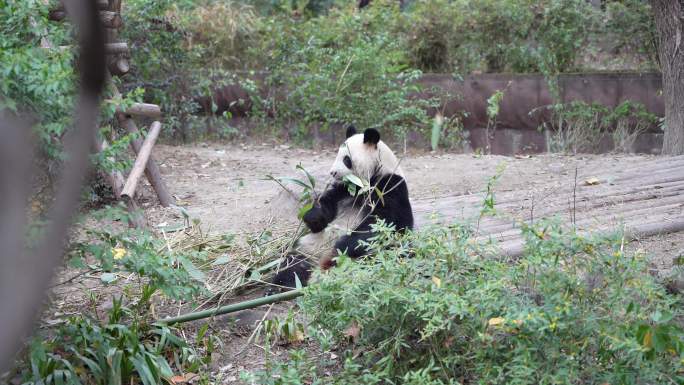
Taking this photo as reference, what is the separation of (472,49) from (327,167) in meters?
5.97

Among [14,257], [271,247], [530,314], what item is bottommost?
[271,247]

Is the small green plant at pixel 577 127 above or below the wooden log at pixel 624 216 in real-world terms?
below

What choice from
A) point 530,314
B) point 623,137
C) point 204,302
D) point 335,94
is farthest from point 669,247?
point 335,94

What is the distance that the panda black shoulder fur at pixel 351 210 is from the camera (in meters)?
4.86

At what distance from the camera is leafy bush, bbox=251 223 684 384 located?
2980 mm

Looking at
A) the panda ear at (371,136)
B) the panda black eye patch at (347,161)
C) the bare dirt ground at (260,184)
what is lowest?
the bare dirt ground at (260,184)

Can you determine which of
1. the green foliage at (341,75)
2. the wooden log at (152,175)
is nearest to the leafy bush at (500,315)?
the wooden log at (152,175)

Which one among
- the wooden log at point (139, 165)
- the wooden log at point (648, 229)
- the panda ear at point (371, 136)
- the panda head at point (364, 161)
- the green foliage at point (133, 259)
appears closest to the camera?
the green foliage at point (133, 259)

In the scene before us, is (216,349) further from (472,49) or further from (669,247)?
(472,49)

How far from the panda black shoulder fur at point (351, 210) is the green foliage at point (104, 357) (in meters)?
0.95

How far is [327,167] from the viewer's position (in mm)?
6215

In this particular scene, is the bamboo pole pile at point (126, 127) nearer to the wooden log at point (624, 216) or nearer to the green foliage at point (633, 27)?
the wooden log at point (624, 216)

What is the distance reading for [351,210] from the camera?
17.3ft

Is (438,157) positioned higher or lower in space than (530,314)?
lower
